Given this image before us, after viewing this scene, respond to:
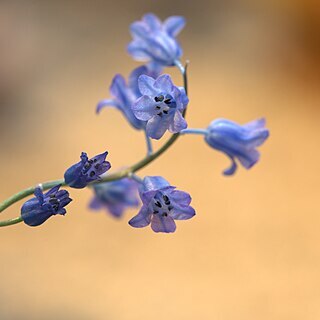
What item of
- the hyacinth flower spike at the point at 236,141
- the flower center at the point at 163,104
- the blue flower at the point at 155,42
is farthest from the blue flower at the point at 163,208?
the blue flower at the point at 155,42

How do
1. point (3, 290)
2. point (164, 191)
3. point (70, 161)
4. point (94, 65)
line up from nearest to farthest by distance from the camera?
point (164, 191) < point (3, 290) < point (70, 161) < point (94, 65)

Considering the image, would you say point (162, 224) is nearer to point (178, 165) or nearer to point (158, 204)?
point (158, 204)

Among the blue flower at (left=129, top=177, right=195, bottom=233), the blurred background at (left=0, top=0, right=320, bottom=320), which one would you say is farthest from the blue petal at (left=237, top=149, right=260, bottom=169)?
the blurred background at (left=0, top=0, right=320, bottom=320)

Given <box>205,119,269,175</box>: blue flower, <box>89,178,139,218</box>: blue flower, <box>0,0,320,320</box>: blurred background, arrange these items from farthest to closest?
1. <box>0,0,320,320</box>: blurred background
2. <box>89,178,139,218</box>: blue flower
3. <box>205,119,269,175</box>: blue flower

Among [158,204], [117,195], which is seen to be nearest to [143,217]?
[158,204]

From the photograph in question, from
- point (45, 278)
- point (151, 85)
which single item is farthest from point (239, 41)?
point (151, 85)

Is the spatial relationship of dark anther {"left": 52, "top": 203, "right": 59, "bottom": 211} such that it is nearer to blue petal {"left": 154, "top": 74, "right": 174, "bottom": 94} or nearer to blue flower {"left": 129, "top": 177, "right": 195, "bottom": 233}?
blue flower {"left": 129, "top": 177, "right": 195, "bottom": 233}

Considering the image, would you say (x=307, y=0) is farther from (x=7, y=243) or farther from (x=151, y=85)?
(x=151, y=85)

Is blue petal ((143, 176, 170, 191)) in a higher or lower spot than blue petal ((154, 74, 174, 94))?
lower
